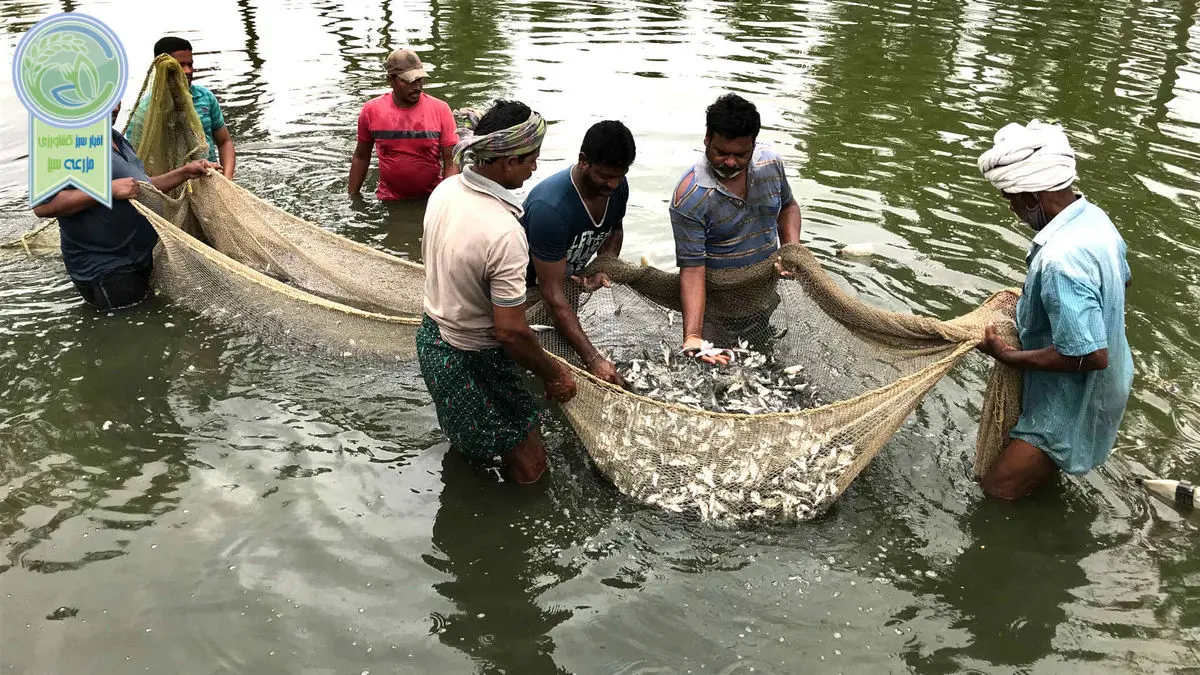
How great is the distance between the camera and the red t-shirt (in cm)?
745

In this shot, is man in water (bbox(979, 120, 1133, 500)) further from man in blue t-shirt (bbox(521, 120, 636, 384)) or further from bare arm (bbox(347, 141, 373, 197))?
bare arm (bbox(347, 141, 373, 197))

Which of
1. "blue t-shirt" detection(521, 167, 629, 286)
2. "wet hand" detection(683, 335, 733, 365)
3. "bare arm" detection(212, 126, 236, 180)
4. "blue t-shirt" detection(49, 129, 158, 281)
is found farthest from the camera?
"bare arm" detection(212, 126, 236, 180)

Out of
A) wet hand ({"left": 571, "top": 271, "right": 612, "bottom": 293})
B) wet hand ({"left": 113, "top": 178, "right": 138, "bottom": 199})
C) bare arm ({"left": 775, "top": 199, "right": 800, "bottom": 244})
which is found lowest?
wet hand ({"left": 571, "top": 271, "right": 612, "bottom": 293})

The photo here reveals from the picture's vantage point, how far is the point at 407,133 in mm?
7543

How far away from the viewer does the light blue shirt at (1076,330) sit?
3.52 m

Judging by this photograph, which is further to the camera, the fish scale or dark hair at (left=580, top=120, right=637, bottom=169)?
the fish scale

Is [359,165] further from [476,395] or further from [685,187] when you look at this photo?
[476,395]

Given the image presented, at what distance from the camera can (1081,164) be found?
875cm

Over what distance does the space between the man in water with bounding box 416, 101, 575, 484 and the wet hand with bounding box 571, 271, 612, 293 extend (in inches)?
32.5

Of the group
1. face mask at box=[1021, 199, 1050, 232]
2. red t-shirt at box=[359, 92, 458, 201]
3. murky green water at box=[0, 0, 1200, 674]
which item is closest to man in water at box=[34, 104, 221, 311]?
murky green water at box=[0, 0, 1200, 674]

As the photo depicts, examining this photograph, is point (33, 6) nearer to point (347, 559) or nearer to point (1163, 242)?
point (347, 559)

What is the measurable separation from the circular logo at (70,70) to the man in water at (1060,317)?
15.9ft

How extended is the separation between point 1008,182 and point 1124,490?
183 centimetres

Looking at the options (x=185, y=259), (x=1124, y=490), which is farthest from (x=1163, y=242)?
(x=185, y=259)
